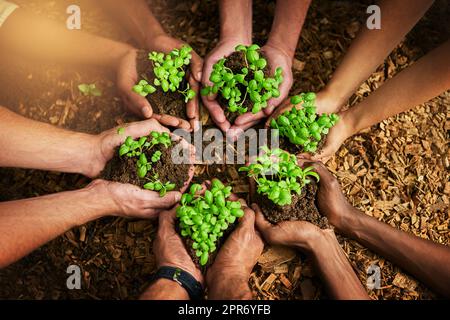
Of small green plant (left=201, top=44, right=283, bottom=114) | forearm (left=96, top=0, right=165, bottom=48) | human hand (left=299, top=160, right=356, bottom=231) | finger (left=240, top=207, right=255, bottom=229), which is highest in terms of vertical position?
forearm (left=96, top=0, right=165, bottom=48)

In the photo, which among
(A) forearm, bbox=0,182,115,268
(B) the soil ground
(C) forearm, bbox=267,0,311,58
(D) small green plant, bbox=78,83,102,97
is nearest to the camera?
(A) forearm, bbox=0,182,115,268

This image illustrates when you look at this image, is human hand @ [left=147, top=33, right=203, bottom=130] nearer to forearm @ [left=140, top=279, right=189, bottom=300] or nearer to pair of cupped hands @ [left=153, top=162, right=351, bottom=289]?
pair of cupped hands @ [left=153, top=162, right=351, bottom=289]

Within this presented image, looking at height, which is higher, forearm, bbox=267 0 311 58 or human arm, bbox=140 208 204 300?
forearm, bbox=267 0 311 58

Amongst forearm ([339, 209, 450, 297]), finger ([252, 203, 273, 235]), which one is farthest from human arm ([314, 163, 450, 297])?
finger ([252, 203, 273, 235])

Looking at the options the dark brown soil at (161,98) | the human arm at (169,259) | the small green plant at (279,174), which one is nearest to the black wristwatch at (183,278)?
the human arm at (169,259)

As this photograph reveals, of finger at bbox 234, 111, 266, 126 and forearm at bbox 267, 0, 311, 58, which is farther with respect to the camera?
forearm at bbox 267, 0, 311, 58

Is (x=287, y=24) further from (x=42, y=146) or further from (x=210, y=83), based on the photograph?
(x=42, y=146)

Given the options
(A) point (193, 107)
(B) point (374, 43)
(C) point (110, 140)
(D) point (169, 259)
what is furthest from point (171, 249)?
(B) point (374, 43)
